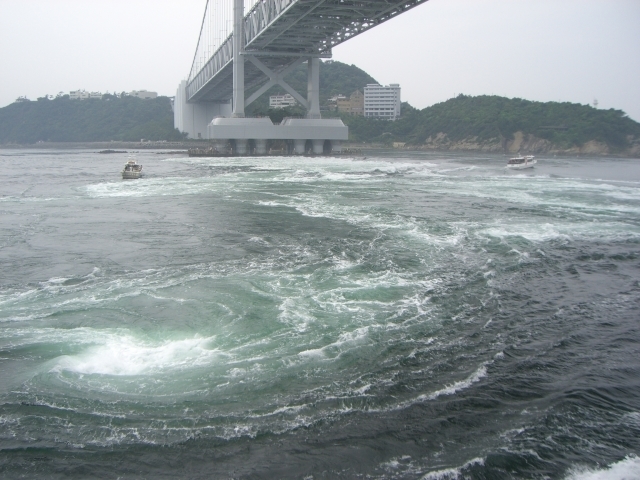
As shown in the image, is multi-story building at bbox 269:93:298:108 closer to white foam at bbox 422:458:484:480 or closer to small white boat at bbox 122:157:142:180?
small white boat at bbox 122:157:142:180

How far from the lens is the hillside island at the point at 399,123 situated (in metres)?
54.4

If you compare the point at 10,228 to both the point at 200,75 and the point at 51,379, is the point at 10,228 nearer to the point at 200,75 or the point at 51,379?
the point at 51,379

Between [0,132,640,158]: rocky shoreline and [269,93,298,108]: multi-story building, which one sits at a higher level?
[269,93,298,108]: multi-story building

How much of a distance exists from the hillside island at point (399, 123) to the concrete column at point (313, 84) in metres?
6.44

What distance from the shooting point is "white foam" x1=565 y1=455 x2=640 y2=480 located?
368 cm

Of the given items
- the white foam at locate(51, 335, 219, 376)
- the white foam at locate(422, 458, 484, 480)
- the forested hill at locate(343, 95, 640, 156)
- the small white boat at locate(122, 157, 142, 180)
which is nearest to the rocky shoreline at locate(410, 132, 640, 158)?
the forested hill at locate(343, 95, 640, 156)

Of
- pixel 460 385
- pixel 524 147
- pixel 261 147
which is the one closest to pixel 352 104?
pixel 524 147

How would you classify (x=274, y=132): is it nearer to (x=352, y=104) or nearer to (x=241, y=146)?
(x=241, y=146)

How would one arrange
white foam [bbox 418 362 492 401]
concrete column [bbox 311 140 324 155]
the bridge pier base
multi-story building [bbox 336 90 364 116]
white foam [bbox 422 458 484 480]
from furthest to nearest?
multi-story building [bbox 336 90 364 116] < concrete column [bbox 311 140 324 155] < the bridge pier base < white foam [bbox 418 362 492 401] < white foam [bbox 422 458 484 480]

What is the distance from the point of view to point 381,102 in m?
90.6

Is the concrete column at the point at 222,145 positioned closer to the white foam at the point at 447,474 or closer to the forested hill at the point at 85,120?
the forested hill at the point at 85,120

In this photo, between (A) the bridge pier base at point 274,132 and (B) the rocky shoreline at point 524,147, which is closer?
(A) the bridge pier base at point 274,132

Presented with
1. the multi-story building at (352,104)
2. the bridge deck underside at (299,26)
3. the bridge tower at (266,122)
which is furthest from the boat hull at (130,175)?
the multi-story building at (352,104)

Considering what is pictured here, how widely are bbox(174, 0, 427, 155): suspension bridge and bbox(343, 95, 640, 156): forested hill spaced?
20932mm
